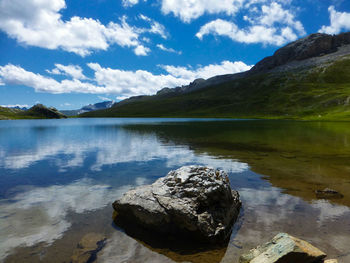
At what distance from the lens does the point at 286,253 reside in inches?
298

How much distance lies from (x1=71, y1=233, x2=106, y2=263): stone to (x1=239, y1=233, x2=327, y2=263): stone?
612 cm

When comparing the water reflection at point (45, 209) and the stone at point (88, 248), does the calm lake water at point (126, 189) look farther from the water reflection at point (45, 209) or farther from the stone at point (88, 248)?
the stone at point (88, 248)

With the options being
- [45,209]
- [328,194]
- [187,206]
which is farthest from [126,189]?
[328,194]

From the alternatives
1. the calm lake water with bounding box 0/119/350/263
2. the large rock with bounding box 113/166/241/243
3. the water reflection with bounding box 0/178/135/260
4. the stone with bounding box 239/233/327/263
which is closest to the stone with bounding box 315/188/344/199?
the calm lake water with bounding box 0/119/350/263

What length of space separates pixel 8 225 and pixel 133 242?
271 inches

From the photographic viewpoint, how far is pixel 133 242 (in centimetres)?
1041

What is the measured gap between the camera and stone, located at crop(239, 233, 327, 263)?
759 centimetres

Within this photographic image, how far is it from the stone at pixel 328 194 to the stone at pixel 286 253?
9004 millimetres

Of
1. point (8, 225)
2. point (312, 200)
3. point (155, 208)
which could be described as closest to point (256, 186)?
point (312, 200)

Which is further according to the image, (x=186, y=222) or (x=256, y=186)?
(x=256, y=186)

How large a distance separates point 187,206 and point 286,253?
15.8 ft

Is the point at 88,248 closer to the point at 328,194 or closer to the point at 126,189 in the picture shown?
the point at 126,189

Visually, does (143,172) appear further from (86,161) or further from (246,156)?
(246,156)

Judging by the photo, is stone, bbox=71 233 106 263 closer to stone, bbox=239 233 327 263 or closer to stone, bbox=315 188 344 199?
stone, bbox=239 233 327 263
